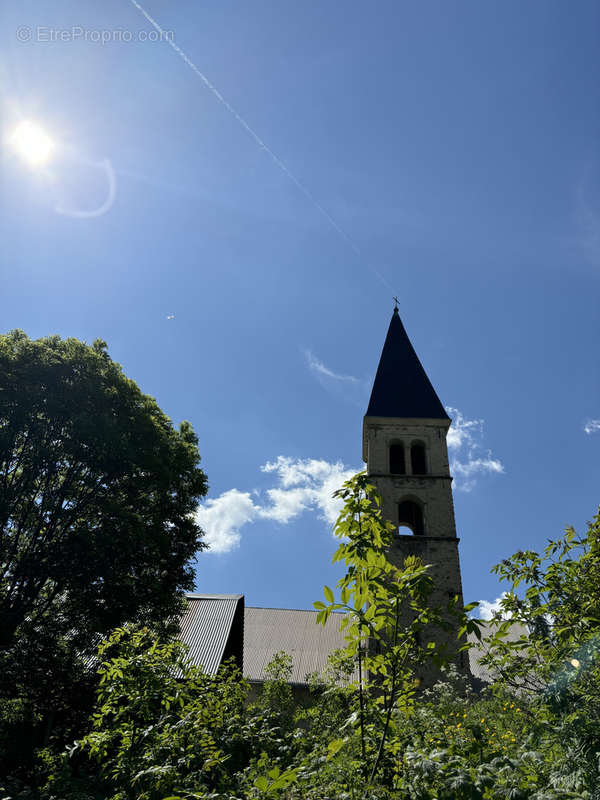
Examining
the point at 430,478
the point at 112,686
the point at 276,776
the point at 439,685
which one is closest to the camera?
the point at 276,776

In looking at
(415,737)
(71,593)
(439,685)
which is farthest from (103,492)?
(415,737)

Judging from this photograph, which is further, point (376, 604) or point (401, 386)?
point (401, 386)

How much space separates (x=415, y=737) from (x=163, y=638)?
36.3ft

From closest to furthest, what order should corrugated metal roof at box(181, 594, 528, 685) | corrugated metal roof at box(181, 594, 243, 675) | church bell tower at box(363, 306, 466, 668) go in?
corrugated metal roof at box(181, 594, 243, 675) < corrugated metal roof at box(181, 594, 528, 685) < church bell tower at box(363, 306, 466, 668)

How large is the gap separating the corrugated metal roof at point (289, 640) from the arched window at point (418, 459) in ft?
28.8

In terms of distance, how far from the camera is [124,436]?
12.9 m

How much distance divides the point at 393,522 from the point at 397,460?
367 cm

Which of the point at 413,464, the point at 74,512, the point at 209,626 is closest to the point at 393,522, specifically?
the point at 413,464

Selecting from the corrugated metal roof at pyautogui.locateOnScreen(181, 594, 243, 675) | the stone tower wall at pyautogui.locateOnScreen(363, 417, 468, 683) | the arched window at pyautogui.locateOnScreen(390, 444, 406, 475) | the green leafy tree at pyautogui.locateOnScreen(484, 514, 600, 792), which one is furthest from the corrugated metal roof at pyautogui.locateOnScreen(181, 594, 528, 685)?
the green leafy tree at pyautogui.locateOnScreen(484, 514, 600, 792)

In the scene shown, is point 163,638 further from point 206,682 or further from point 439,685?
point 206,682

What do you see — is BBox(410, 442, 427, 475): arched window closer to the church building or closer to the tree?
the church building

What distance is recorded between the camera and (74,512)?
1250cm

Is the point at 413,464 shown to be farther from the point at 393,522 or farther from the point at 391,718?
the point at 391,718

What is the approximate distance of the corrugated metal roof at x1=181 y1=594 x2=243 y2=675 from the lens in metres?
18.5
